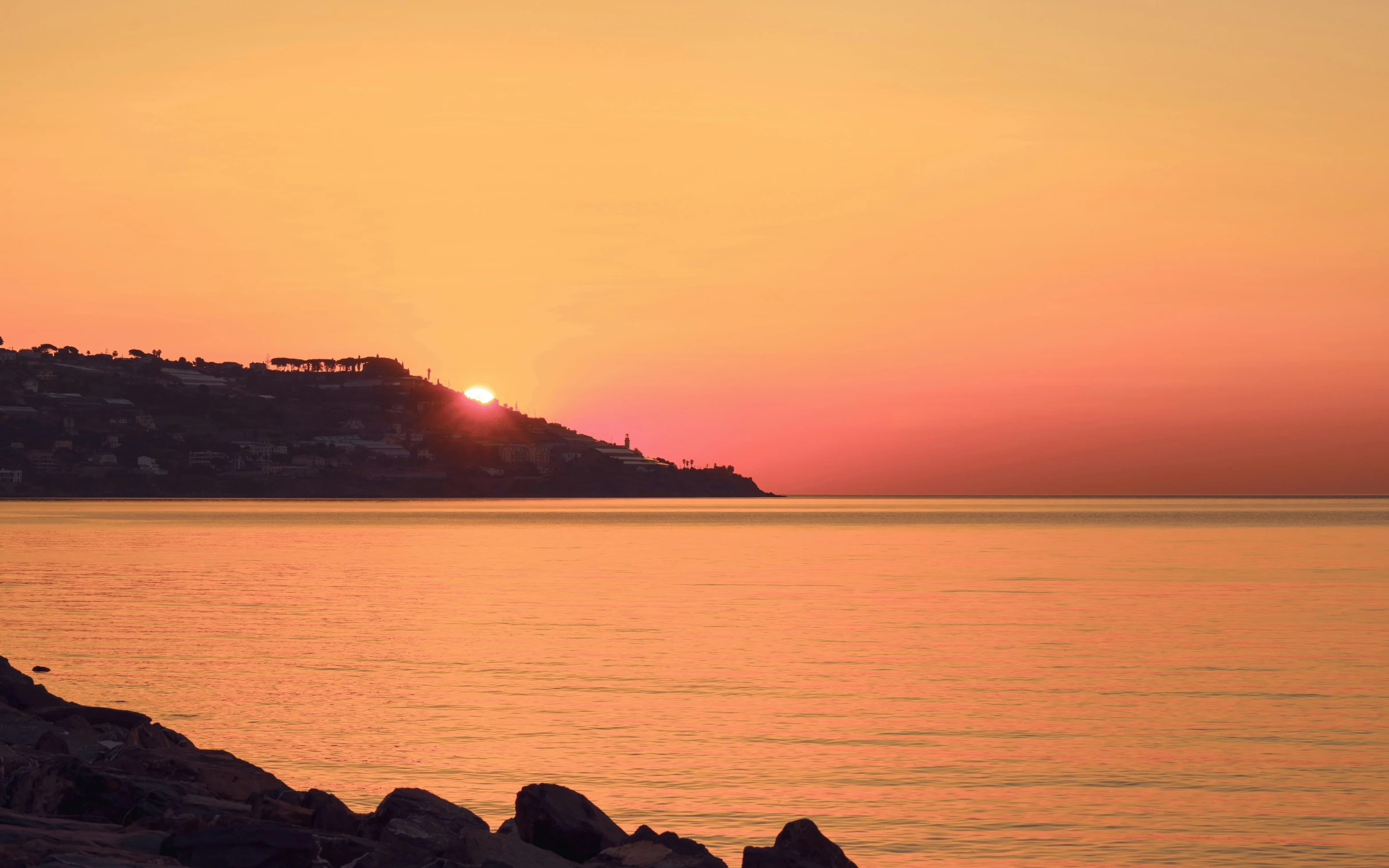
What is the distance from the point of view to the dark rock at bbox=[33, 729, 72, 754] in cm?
1891

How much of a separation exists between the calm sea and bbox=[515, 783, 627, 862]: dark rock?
9.57 feet

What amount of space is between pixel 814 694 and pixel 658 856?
16.8 meters

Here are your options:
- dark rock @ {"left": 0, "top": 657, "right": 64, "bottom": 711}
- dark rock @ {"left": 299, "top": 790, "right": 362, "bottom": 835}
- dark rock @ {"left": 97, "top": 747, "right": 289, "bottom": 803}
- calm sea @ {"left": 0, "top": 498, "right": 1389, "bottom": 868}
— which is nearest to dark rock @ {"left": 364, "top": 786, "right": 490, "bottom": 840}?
dark rock @ {"left": 299, "top": 790, "right": 362, "bottom": 835}

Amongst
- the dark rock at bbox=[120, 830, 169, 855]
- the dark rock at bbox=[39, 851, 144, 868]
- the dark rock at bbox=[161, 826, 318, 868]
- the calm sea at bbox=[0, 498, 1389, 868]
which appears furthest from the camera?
→ the calm sea at bbox=[0, 498, 1389, 868]

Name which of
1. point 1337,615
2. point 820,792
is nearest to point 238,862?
point 820,792

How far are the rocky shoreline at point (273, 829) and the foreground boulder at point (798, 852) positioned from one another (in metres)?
0.01

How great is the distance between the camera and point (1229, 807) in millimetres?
20531

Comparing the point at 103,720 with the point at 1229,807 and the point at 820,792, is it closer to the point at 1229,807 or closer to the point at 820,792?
the point at 820,792

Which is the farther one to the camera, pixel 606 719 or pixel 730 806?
pixel 606 719

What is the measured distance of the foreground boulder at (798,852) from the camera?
48.5 feet

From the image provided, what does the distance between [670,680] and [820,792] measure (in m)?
11.4

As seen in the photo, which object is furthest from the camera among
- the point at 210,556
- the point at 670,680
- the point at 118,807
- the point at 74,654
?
the point at 210,556

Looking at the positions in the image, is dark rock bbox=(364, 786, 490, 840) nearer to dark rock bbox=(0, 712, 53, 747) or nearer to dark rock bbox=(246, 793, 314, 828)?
dark rock bbox=(246, 793, 314, 828)

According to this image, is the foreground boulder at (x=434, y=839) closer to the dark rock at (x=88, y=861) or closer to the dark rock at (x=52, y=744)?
the dark rock at (x=88, y=861)
